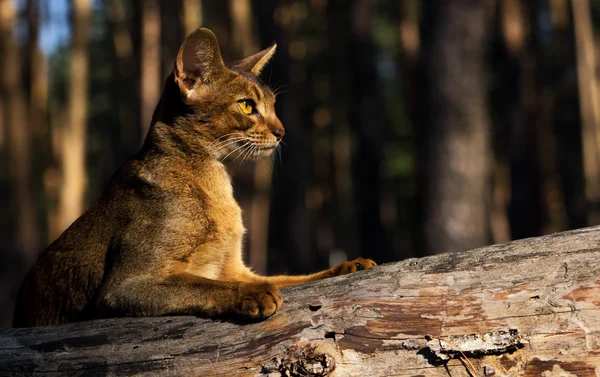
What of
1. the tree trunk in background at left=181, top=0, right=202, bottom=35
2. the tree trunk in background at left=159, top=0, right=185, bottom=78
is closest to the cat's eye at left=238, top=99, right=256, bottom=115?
the tree trunk in background at left=159, top=0, right=185, bottom=78

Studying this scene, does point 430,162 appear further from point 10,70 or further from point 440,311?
point 10,70

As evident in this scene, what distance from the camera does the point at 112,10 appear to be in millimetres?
35500

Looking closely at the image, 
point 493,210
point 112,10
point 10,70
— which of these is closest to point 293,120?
point 10,70

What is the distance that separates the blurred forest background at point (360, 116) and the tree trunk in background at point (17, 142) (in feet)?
0.18

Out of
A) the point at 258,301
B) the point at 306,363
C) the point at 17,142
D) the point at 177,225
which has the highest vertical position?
the point at 17,142

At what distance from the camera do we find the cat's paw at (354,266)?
5.09 meters

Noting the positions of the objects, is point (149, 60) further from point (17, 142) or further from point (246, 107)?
point (246, 107)

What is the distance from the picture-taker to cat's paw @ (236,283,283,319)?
175 inches

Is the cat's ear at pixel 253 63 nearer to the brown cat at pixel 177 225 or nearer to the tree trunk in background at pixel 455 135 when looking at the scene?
the brown cat at pixel 177 225

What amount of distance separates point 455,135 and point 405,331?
621 cm

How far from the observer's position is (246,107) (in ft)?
19.4

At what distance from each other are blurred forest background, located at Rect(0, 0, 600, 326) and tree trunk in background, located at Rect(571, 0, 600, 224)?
79 mm

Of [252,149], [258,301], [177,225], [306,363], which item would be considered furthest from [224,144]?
[306,363]

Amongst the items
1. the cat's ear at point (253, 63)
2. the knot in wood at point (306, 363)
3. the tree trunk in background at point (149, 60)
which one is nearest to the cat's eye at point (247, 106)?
the cat's ear at point (253, 63)
